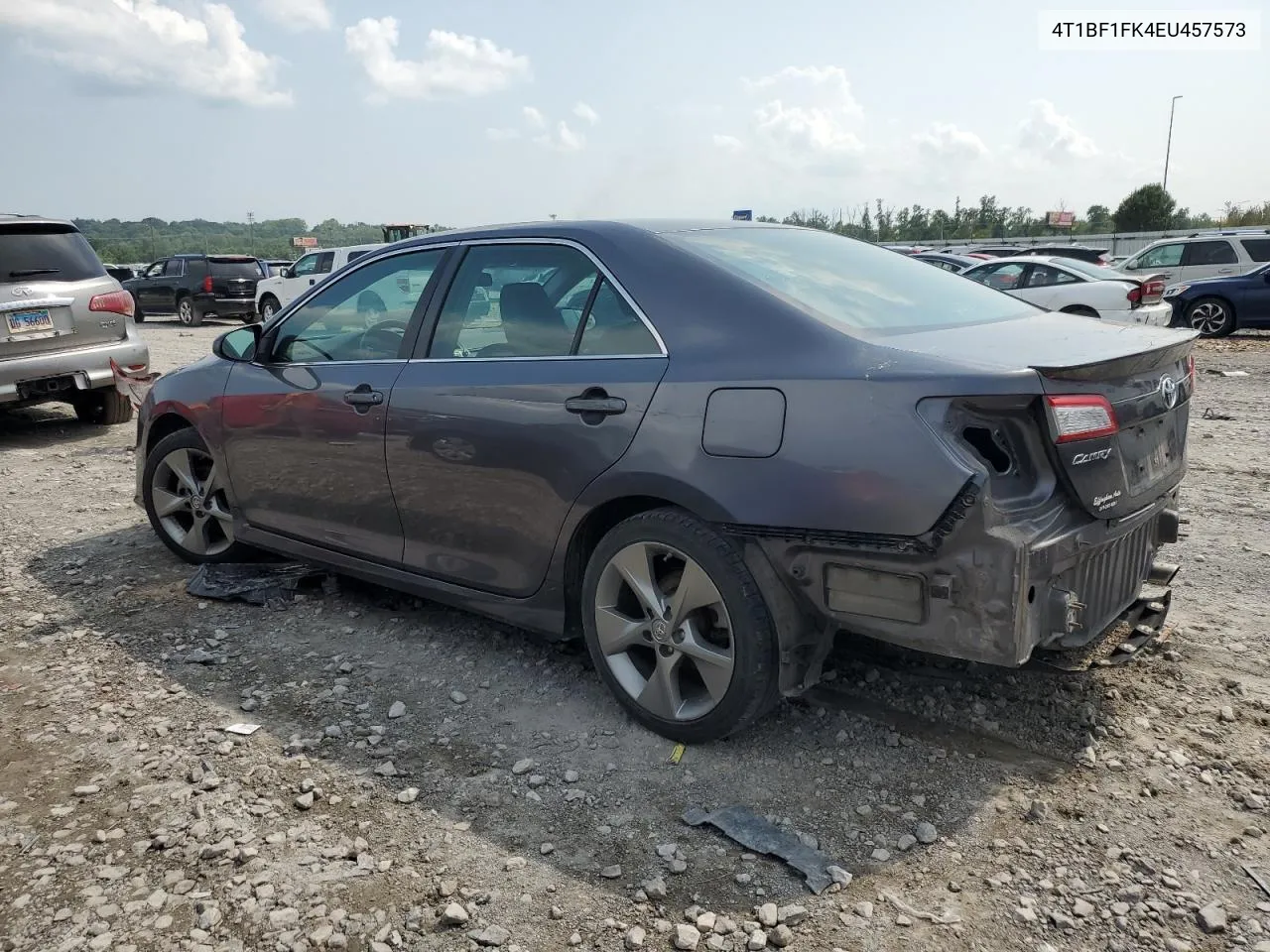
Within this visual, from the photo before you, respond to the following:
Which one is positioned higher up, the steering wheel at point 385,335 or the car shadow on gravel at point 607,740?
the steering wheel at point 385,335

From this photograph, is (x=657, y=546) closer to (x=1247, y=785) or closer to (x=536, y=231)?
(x=536, y=231)

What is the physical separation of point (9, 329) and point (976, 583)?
26.6 feet

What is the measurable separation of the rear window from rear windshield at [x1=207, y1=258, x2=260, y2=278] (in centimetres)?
1630

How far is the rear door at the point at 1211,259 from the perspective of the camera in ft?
62.8

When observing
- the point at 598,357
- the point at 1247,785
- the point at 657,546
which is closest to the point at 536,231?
the point at 598,357

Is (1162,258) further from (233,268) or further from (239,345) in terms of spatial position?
(233,268)

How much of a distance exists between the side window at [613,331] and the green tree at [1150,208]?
1973 inches

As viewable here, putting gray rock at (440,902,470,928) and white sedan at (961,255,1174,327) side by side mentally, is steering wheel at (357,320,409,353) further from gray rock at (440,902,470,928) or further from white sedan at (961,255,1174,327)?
white sedan at (961,255,1174,327)

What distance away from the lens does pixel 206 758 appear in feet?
10.8

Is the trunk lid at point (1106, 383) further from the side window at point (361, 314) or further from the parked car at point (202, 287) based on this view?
the parked car at point (202, 287)

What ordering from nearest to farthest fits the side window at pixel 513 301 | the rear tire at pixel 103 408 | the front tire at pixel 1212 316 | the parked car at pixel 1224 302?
the side window at pixel 513 301 → the rear tire at pixel 103 408 → the parked car at pixel 1224 302 → the front tire at pixel 1212 316

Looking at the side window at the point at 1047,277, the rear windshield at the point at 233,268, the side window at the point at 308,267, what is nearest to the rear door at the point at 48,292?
the side window at the point at 1047,277

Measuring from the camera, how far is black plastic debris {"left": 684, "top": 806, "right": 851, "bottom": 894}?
261 centimetres

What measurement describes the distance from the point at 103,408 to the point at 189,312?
16.2 metres
